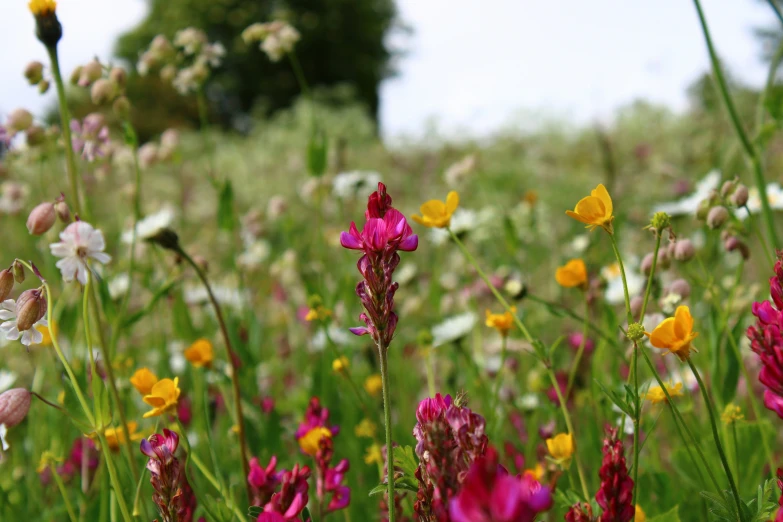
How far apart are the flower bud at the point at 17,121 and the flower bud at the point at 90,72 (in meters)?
0.13

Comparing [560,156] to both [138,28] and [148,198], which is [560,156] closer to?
[148,198]

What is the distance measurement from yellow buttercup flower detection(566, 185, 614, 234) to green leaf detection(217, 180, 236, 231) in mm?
1104

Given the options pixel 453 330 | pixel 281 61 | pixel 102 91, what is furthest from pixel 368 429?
pixel 281 61

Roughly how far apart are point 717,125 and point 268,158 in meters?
4.79

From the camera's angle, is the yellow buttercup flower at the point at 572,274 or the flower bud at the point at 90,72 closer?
the yellow buttercup flower at the point at 572,274

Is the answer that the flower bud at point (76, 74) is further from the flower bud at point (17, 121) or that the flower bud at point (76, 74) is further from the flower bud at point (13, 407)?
the flower bud at point (13, 407)

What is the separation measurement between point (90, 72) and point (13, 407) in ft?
2.81

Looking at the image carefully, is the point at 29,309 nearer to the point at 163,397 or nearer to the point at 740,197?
the point at 163,397

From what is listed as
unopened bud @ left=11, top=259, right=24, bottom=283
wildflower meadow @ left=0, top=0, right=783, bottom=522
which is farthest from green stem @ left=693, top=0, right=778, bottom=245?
unopened bud @ left=11, top=259, right=24, bottom=283

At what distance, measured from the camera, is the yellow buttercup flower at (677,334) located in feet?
2.04

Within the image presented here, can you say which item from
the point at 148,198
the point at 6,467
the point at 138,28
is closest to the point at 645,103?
the point at 148,198

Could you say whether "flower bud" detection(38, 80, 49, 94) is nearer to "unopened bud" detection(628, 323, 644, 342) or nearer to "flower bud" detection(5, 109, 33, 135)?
"flower bud" detection(5, 109, 33, 135)

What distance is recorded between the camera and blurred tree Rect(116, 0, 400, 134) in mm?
18922

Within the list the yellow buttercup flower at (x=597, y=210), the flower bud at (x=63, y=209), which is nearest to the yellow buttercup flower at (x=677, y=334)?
the yellow buttercup flower at (x=597, y=210)
